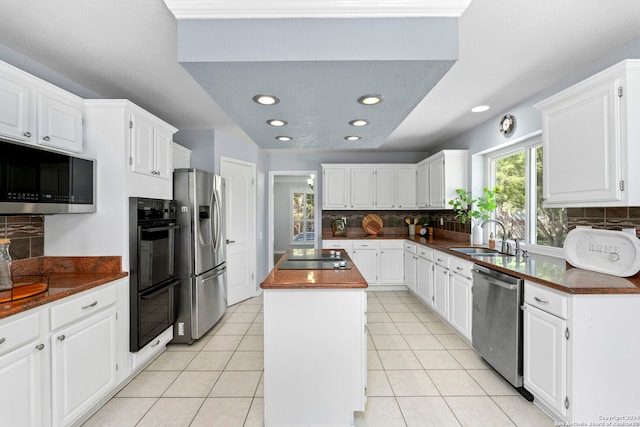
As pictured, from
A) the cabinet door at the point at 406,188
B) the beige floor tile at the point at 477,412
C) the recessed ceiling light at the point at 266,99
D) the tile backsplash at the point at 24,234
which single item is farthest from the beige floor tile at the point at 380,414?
the cabinet door at the point at 406,188

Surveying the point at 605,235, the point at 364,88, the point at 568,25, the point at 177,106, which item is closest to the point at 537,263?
the point at 605,235

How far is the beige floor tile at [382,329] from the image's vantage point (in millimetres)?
3254

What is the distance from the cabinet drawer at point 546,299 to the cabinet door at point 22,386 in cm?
292

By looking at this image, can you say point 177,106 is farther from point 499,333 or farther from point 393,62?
point 499,333

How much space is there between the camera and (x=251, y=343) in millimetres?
3021

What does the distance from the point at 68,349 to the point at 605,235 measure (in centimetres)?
352

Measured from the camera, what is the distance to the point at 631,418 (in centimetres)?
168

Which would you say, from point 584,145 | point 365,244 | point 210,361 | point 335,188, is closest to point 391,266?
point 365,244

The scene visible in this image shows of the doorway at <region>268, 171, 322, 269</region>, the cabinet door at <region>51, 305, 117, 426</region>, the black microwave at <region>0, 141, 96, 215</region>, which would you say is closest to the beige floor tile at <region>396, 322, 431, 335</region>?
the cabinet door at <region>51, 305, 117, 426</region>

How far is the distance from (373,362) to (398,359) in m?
0.24

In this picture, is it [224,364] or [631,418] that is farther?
[224,364]

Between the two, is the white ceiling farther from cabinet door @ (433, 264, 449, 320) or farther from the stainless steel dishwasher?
cabinet door @ (433, 264, 449, 320)

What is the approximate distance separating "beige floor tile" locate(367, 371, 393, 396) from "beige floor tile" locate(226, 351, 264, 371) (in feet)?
3.05

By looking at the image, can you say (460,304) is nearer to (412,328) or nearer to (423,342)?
(423,342)
